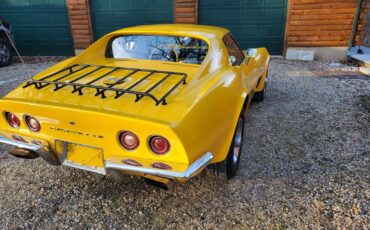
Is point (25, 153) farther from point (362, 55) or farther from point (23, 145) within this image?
point (362, 55)

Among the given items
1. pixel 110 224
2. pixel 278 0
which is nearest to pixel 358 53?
pixel 278 0

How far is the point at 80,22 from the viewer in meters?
9.50

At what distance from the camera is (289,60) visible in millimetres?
8867

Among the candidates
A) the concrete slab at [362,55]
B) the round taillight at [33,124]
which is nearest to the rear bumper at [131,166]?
the round taillight at [33,124]

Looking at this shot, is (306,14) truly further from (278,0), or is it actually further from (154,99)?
(154,99)

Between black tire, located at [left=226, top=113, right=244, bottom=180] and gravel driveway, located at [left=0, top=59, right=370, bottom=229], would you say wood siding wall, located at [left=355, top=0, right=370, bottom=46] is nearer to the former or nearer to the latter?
gravel driveway, located at [left=0, top=59, right=370, bottom=229]

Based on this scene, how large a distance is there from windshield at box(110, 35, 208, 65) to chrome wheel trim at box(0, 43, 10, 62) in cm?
648

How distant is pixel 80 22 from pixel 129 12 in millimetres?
1613

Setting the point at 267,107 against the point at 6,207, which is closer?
the point at 6,207

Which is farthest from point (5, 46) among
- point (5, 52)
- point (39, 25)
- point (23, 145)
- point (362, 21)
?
point (362, 21)

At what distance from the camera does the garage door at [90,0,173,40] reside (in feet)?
30.4

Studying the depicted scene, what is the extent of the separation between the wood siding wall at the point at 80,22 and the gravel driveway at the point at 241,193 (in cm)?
666

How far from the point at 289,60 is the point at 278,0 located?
1773 mm

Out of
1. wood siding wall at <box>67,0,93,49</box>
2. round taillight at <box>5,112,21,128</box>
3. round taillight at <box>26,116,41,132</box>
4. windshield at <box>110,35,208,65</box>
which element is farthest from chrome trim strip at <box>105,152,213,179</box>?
wood siding wall at <box>67,0,93,49</box>
